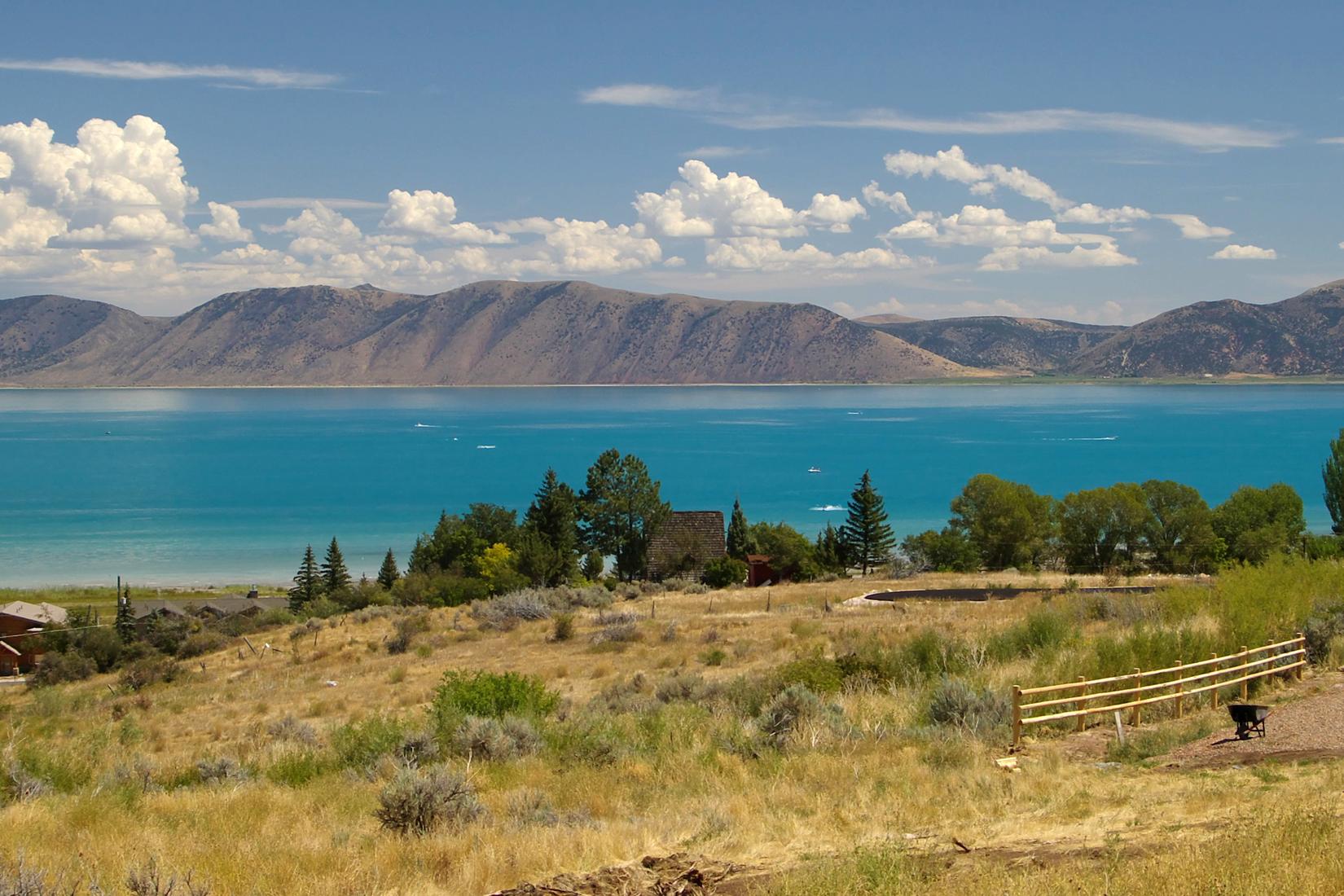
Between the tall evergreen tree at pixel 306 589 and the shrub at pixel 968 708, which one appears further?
the tall evergreen tree at pixel 306 589

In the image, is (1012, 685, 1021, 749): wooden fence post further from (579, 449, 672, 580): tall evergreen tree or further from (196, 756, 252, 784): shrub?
(579, 449, 672, 580): tall evergreen tree

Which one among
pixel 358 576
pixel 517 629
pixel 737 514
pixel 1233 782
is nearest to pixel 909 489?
pixel 737 514

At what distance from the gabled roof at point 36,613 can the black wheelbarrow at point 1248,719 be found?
45.1 metres

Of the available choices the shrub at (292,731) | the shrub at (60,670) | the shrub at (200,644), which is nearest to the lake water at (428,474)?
the shrub at (60,670)

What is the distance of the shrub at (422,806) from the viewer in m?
8.82

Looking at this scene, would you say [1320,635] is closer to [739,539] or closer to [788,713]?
[788,713]

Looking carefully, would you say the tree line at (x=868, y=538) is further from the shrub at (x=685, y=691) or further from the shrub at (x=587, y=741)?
the shrub at (x=587, y=741)

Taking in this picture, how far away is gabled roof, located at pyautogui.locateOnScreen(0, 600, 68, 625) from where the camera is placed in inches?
1716

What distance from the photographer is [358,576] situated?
204ft

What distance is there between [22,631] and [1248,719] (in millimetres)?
45469

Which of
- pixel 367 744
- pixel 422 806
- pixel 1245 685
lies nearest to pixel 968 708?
pixel 1245 685

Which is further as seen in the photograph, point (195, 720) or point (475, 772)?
point (195, 720)

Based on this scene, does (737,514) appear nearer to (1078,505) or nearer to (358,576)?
(1078,505)

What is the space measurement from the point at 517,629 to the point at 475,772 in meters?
19.5
